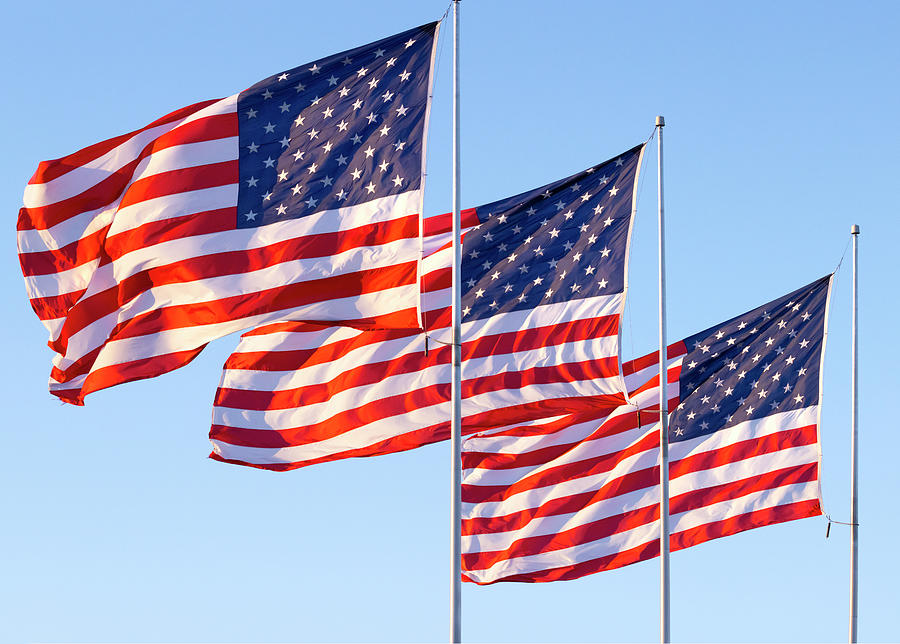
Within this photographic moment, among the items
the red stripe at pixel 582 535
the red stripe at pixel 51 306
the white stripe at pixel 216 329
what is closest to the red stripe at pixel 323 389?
the red stripe at pixel 51 306

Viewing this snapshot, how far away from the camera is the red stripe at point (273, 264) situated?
22.8 meters

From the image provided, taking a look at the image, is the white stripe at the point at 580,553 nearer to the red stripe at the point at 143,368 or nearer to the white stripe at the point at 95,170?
the red stripe at the point at 143,368

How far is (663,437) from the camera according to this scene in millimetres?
26266

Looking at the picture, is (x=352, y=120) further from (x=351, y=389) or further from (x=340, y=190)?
(x=351, y=389)

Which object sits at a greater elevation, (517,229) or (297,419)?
(517,229)

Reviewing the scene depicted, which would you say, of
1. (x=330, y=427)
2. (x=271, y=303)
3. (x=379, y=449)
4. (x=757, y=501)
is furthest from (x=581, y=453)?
(x=271, y=303)

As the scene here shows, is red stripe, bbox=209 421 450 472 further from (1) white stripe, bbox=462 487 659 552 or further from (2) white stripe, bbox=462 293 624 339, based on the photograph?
(1) white stripe, bbox=462 487 659 552

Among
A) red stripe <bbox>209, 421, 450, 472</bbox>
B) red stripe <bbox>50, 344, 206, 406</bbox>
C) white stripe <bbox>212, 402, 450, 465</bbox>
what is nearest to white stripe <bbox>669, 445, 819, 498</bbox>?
red stripe <bbox>209, 421, 450, 472</bbox>

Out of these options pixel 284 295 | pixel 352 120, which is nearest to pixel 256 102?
pixel 352 120

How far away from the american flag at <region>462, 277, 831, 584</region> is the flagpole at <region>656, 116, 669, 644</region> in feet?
3.79

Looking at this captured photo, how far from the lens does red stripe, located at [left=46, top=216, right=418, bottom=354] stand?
897 inches

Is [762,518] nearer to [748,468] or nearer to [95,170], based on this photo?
[748,468]

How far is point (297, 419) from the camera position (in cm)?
2605

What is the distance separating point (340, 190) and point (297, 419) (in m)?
4.72
